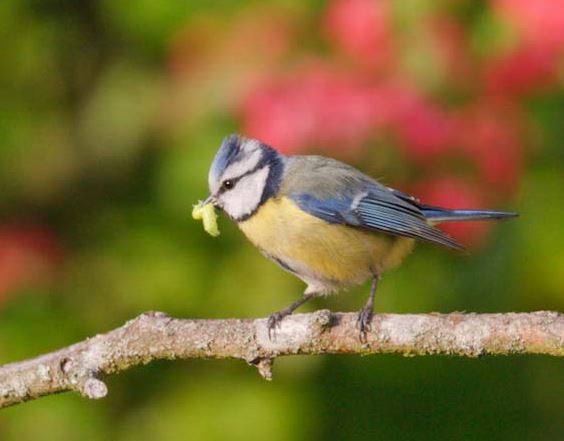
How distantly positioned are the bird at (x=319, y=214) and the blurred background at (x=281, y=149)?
6cm

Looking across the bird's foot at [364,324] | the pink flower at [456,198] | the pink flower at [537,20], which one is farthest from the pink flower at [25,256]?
the pink flower at [537,20]

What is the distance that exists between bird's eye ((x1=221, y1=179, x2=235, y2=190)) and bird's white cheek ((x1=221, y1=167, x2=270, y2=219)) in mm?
11

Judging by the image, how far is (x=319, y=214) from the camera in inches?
125

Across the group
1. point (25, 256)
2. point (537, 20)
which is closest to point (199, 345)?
point (25, 256)

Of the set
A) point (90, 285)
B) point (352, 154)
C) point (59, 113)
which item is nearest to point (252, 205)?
point (352, 154)

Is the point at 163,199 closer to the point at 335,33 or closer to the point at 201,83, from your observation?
the point at 201,83

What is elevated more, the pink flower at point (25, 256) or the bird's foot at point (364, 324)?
the pink flower at point (25, 256)

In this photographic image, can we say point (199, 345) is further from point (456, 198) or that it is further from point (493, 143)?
point (493, 143)

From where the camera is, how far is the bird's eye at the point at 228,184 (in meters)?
3.23

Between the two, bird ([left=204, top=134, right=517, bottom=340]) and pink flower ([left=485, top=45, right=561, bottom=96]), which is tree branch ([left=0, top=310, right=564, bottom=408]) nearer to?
bird ([left=204, top=134, right=517, bottom=340])

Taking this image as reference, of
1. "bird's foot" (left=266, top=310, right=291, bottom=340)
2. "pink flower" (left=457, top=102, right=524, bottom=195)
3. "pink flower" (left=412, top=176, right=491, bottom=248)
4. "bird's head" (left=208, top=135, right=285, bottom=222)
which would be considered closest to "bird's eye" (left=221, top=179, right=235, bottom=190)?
"bird's head" (left=208, top=135, right=285, bottom=222)

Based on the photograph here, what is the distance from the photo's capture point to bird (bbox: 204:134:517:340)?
3143mm

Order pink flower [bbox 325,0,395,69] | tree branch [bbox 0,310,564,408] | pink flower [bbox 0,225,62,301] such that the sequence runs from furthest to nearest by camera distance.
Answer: pink flower [bbox 0,225,62,301] → pink flower [bbox 325,0,395,69] → tree branch [bbox 0,310,564,408]

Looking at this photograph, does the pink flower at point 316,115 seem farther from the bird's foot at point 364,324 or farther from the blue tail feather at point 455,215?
the bird's foot at point 364,324
